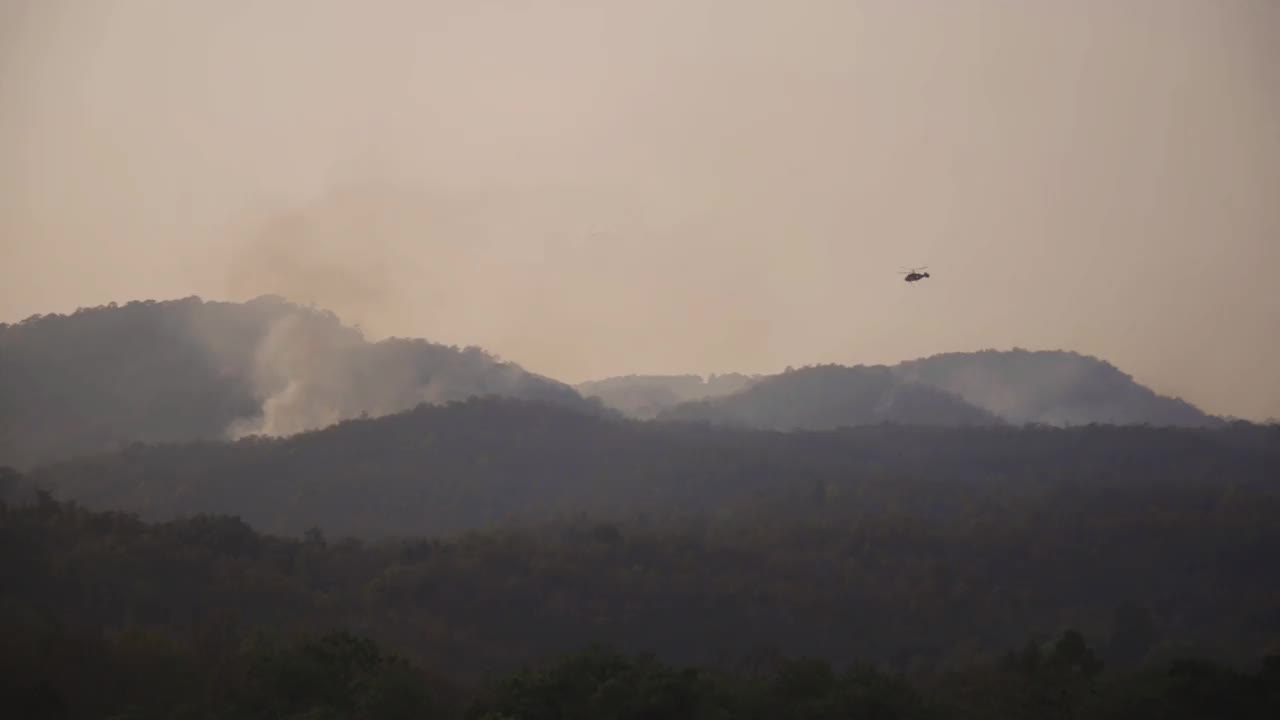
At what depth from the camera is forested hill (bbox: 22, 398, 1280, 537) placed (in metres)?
158

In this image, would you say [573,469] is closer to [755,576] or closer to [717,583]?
[755,576]

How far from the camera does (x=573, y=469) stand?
181 metres

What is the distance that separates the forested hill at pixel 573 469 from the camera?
6201 inches

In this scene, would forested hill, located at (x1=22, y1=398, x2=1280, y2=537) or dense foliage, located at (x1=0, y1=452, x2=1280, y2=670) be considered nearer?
dense foliage, located at (x1=0, y1=452, x2=1280, y2=670)

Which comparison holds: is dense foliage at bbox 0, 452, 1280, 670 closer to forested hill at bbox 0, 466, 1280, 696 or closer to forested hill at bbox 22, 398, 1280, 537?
forested hill at bbox 0, 466, 1280, 696

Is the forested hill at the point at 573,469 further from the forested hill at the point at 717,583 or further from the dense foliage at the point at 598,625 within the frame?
the dense foliage at the point at 598,625

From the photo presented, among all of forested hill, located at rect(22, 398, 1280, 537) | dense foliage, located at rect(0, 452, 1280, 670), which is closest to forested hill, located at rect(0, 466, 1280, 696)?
dense foliage, located at rect(0, 452, 1280, 670)

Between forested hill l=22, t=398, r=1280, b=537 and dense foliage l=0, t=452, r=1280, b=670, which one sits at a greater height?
forested hill l=22, t=398, r=1280, b=537

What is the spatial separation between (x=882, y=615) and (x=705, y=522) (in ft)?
106

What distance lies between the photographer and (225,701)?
55.8 meters

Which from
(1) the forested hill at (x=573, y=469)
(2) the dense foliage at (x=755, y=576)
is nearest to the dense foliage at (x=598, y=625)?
(2) the dense foliage at (x=755, y=576)

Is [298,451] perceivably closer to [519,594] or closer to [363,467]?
[363,467]

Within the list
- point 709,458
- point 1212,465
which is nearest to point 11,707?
point 709,458

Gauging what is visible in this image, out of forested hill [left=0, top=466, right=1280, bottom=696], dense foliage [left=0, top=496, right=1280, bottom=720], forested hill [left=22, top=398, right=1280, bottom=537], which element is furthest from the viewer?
forested hill [left=22, top=398, right=1280, bottom=537]
